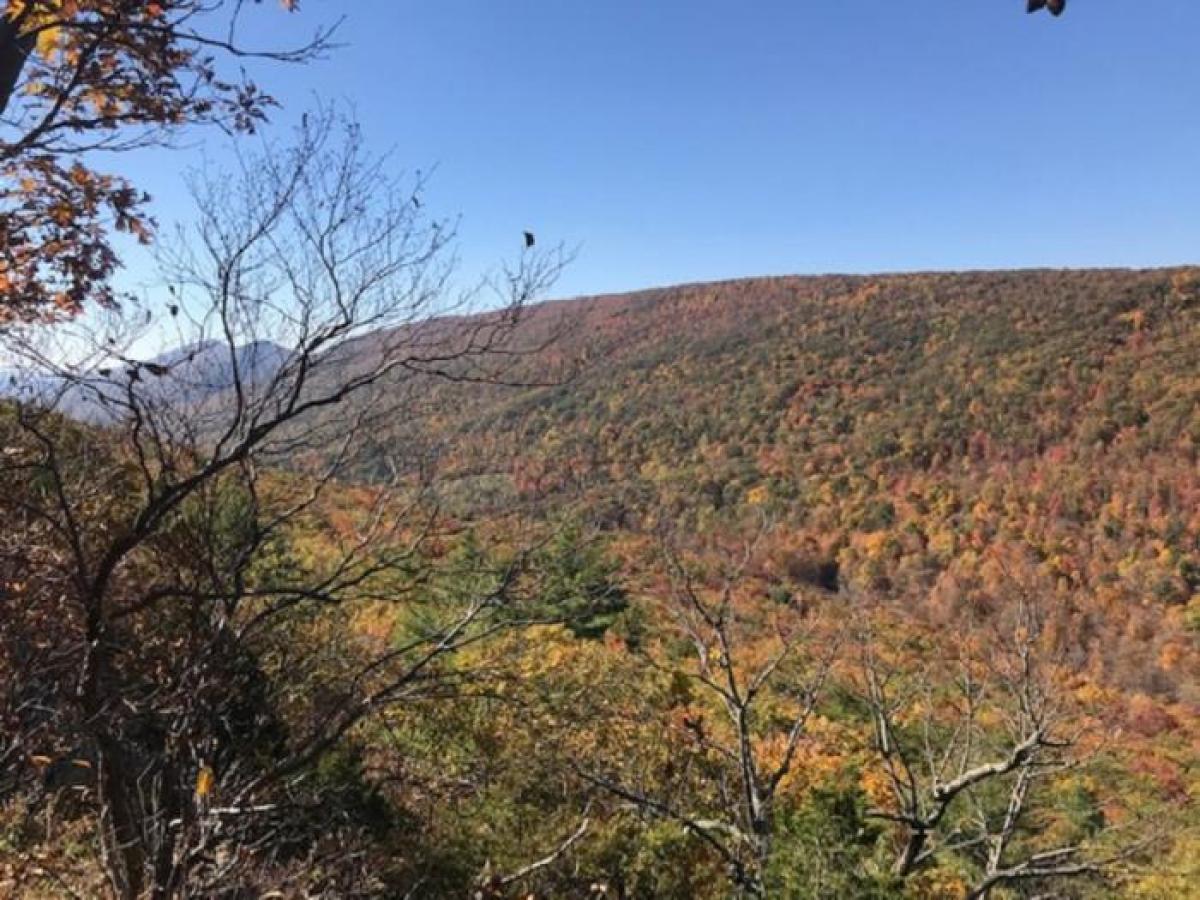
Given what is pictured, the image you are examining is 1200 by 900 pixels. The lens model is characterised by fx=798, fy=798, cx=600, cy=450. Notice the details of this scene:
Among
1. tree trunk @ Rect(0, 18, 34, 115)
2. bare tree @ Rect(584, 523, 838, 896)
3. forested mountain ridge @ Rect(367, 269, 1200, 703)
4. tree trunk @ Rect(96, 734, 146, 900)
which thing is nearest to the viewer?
tree trunk @ Rect(0, 18, 34, 115)

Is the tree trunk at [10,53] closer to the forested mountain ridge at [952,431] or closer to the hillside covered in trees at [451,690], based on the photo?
the hillside covered in trees at [451,690]

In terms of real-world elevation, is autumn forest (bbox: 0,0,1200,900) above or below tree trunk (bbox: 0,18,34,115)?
below

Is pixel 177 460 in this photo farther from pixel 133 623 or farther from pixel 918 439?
pixel 918 439

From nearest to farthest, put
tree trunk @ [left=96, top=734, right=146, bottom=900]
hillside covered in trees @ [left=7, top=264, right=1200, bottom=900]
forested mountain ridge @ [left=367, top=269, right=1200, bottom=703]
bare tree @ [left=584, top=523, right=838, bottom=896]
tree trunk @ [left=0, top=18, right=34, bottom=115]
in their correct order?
tree trunk @ [left=0, top=18, right=34, bottom=115], tree trunk @ [left=96, top=734, right=146, bottom=900], hillside covered in trees @ [left=7, top=264, right=1200, bottom=900], bare tree @ [left=584, top=523, right=838, bottom=896], forested mountain ridge @ [left=367, top=269, right=1200, bottom=703]

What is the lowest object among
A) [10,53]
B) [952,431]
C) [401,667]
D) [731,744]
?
[952,431]

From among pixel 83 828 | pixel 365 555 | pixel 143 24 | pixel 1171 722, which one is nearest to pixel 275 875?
pixel 365 555

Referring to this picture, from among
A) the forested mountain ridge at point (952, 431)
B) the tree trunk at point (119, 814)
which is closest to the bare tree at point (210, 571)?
the tree trunk at point (119, 814)

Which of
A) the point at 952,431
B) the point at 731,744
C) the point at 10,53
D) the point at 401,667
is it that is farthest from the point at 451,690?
the point at 952,431

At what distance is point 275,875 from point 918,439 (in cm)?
5569

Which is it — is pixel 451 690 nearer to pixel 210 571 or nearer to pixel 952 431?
pixel 210 571

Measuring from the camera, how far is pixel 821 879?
4254 millimetres

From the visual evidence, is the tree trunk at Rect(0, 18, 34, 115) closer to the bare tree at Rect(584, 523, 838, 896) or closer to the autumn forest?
the autumn forest

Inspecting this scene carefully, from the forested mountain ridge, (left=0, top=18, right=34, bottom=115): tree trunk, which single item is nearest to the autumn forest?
(left=0, top=18, right=34, bottom=115): tree trunk

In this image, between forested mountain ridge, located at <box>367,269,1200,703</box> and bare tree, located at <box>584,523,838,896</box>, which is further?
forested mountain ridge, located at <box>367,269,1200,703</box>
